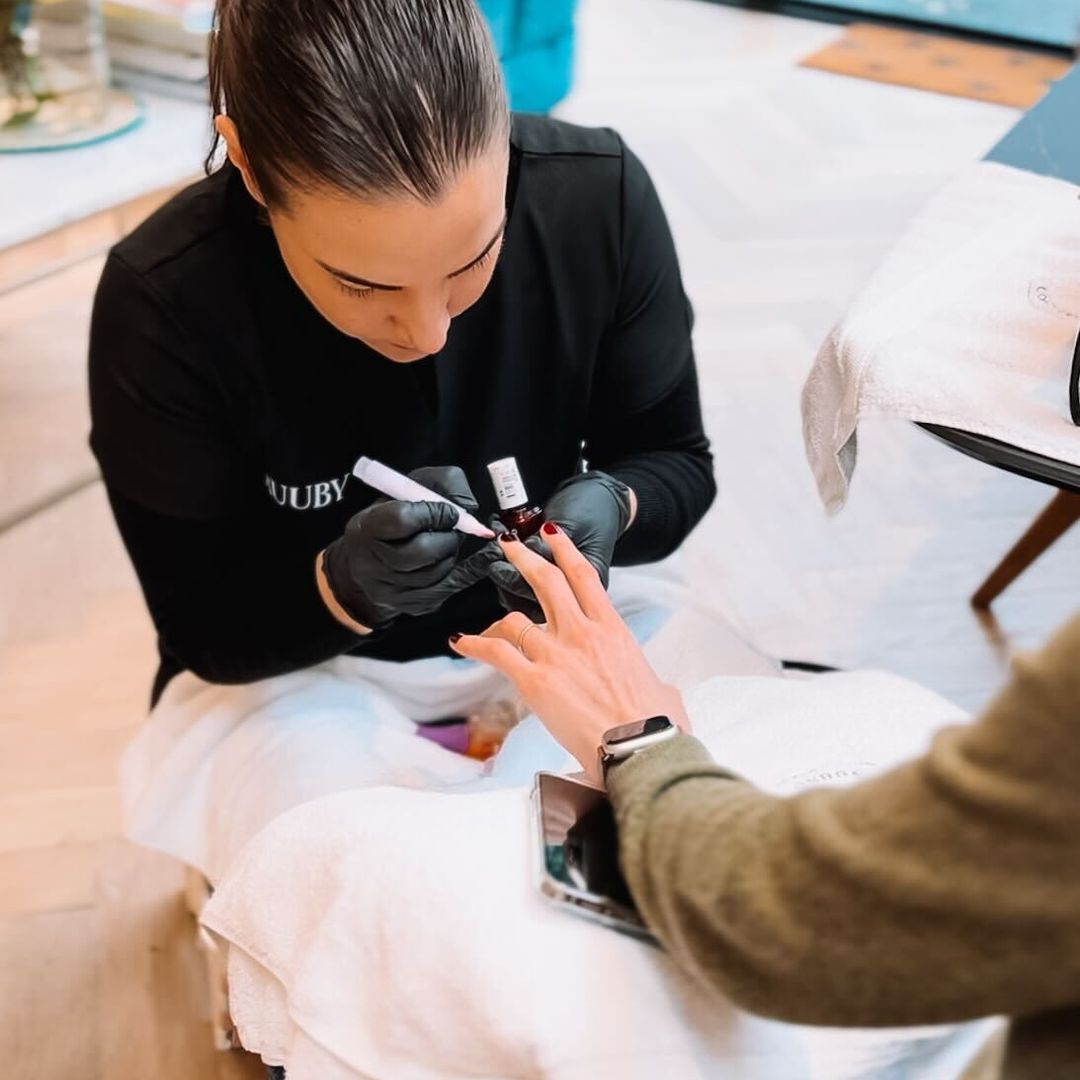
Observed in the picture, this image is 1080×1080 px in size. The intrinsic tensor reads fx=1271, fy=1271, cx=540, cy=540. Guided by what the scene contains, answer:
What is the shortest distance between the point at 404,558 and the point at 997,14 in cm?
365

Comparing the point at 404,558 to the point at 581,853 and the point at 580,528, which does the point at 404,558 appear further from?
the point at 581,853

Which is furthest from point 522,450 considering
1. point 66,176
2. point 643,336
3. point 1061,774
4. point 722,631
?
point 66,176

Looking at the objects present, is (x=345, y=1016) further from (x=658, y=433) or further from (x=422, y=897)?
(x=658, y=433)

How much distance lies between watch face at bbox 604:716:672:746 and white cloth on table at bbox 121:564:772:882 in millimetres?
308

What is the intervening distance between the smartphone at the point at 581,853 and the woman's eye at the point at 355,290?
327 mm

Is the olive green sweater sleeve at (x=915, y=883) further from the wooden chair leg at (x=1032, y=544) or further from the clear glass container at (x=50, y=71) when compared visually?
the clear glass container at (x=50, y=71)

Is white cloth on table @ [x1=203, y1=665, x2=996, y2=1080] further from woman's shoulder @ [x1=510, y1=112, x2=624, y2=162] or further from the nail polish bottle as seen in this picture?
woman's shoulder @ [x1=510, y1=112, x2=624, y2=162]

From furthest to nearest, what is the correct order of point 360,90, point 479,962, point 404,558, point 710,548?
point 710,548
point 404,558
point 360,90
point 479,962

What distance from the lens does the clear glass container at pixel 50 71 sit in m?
1.69

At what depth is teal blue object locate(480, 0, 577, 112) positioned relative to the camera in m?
2.69

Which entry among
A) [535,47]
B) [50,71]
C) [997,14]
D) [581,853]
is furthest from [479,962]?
[997,14]

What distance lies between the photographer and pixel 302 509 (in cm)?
100

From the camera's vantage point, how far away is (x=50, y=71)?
1.71 m

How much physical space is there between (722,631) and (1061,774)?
72 cm
